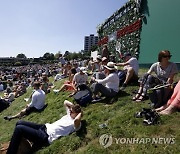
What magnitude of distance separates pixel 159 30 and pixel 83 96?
26.7ft

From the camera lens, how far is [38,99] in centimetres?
1159

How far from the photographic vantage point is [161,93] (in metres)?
7.39

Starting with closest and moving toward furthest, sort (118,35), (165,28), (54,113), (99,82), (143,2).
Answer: (99,82)
(54,113)
(165,28)
(143,2)
(118,35)

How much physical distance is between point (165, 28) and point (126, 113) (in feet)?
29.9

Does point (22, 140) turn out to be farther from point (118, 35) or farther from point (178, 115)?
point (118, 35)

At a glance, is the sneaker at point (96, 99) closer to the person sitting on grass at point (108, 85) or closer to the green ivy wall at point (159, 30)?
the person sitting on grass at point (108, 85)

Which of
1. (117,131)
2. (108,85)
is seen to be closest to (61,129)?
(117,131)

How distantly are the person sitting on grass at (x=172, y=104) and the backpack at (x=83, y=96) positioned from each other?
3.22 meters

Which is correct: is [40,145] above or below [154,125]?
below

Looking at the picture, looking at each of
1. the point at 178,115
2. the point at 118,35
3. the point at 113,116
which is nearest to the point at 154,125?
the point at 178,115

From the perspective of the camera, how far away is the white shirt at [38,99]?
37.7 feet

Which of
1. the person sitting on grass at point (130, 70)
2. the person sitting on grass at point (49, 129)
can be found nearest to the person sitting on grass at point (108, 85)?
the person sitting on grass at point (130, 70)

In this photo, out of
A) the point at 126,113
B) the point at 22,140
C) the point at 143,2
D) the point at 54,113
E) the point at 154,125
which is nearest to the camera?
the point at 154,125

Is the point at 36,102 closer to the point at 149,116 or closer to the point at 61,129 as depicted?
the point at 61,129
